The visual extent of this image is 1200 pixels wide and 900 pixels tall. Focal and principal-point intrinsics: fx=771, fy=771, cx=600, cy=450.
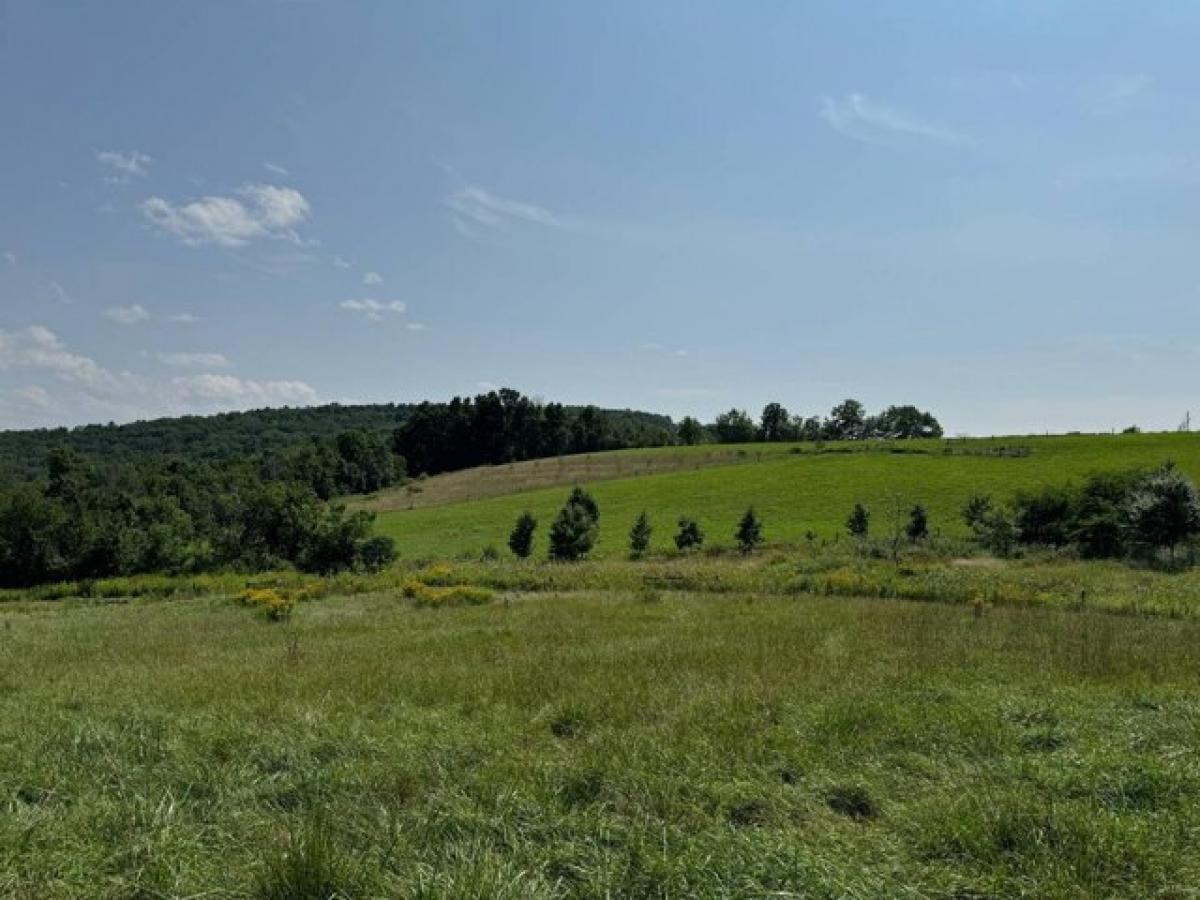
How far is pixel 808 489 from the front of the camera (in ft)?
220

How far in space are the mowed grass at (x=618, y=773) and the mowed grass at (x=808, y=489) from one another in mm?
38534

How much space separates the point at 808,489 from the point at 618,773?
6287 centimetres

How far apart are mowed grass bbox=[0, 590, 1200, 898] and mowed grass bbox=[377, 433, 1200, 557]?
3853cm

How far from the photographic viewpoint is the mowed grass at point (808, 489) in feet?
188

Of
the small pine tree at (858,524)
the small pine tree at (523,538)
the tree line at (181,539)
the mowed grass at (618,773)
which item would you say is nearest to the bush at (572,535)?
the small pine tree at (523,538)

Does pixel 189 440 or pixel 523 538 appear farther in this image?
pixel 189 440

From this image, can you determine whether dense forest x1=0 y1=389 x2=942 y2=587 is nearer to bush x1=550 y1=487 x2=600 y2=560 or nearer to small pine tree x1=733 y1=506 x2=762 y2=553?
bush x1=550 y1=487 x2=600 y2=560

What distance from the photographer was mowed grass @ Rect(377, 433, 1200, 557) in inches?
2253

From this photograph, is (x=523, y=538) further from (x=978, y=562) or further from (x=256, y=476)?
(x=256, y=476)

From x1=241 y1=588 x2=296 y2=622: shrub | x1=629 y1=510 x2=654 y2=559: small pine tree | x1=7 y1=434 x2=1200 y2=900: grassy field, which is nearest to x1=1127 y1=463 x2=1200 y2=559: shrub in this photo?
x1=7 y1=434 x2=1200 y2=900: grassy field

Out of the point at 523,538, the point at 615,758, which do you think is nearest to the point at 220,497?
the point at 523,538

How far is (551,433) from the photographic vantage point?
129125 millimetres

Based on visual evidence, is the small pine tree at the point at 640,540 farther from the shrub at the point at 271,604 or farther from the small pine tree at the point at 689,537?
the shrub at the point at 271,604

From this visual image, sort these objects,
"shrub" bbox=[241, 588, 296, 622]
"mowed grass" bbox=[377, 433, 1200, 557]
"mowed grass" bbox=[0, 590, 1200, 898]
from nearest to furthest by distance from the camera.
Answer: "mowed grass" bbox=[0, 590, 1200, 898] → "shrub" bbox=[241, 588, 296, 622] → "mowed grass" bbox=[377, 433, 1200, 557]
